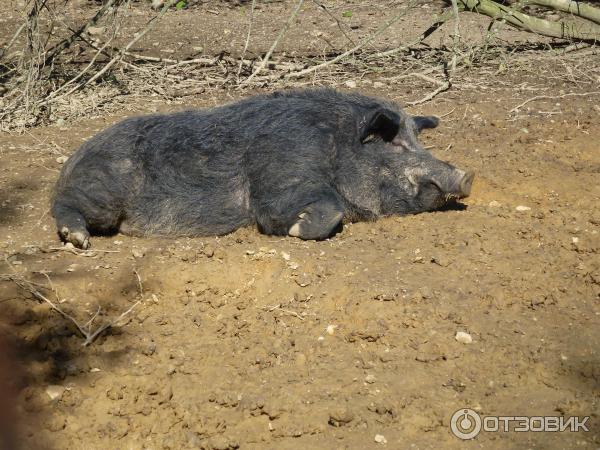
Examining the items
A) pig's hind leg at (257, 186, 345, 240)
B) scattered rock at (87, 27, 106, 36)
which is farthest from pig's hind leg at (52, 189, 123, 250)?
scattered rock at (87, 27, 106, 36)

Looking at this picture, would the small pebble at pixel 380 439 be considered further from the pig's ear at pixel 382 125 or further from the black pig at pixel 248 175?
the pig's ear at pixel 382 125

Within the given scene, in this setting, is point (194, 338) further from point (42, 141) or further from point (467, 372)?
point (42, 141)

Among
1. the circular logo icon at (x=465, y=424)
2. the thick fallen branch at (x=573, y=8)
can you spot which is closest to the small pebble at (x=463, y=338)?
the circular logo icon at (x=465, y=424)

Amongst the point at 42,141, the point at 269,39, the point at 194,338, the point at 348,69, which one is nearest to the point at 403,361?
the point at 194,338

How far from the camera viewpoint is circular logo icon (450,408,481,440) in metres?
3.71

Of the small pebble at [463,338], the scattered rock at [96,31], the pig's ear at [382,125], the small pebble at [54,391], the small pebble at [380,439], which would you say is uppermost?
the pig's ear at [382,125]

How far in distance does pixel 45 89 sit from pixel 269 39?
11.2 feet

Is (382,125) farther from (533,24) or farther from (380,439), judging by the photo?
(533,24)

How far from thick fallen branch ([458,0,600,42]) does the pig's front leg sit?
5.15 metres

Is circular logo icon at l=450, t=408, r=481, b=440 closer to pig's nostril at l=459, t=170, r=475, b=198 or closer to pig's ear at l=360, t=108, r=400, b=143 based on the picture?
pig's nostril at l=459, t=170, r=475, b=198

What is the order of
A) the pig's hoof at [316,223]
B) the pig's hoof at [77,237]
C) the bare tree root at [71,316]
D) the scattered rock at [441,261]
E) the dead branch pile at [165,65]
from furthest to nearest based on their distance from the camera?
the dead branch pile at [165,65] → the pig's hoof at [316,223] → the pig's hoof at [77,237] → the scattered rock at [441,261] → the bare tree root at [71,316]

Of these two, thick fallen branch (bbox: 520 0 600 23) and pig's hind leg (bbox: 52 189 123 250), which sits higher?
thick fallen branch (bbox: 520 0 600 23)

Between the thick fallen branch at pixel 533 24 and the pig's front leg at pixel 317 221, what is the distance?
5155 millimetres

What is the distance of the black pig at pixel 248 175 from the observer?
5695mm
